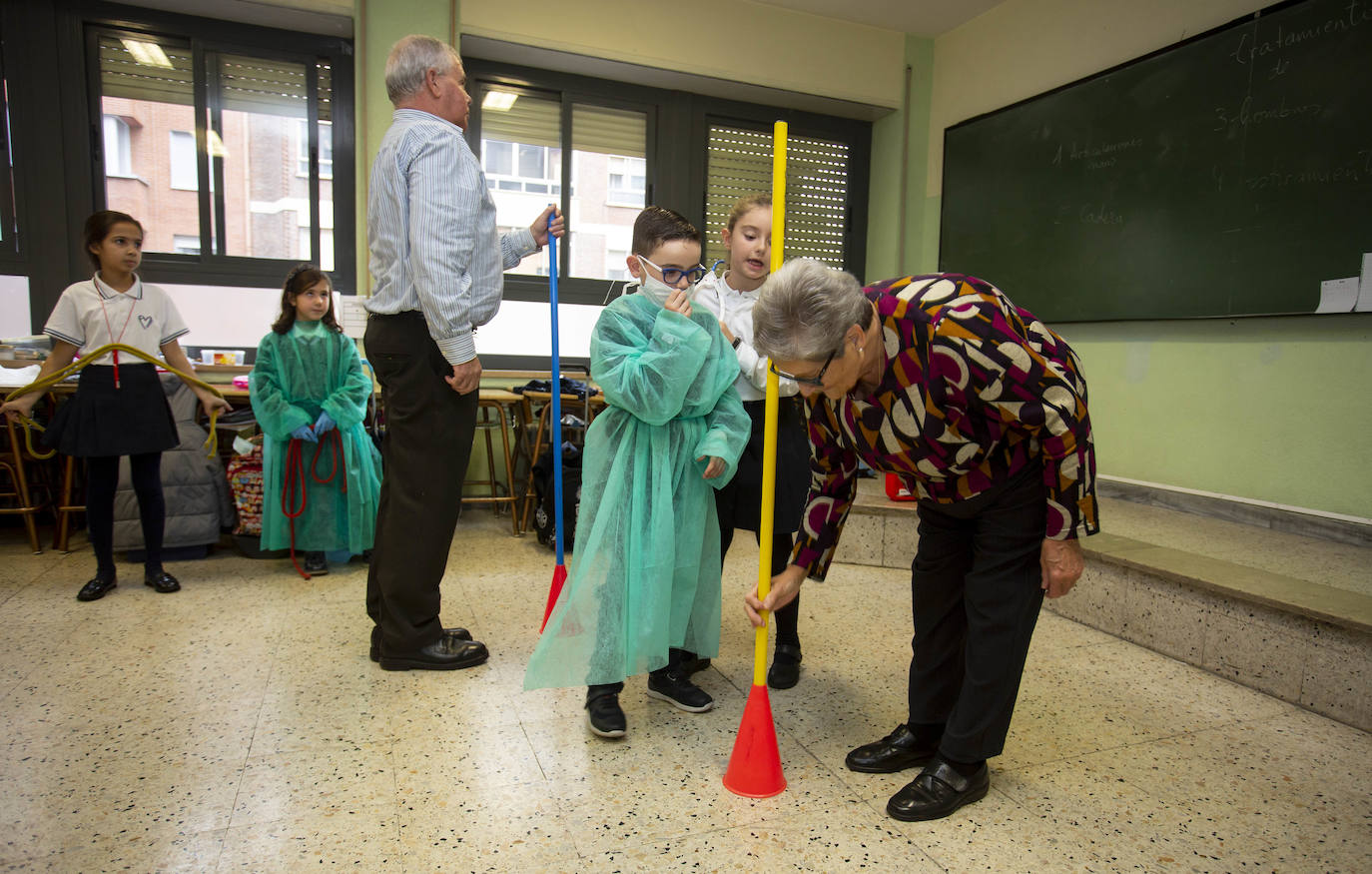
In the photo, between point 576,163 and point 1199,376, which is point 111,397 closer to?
point 576,163

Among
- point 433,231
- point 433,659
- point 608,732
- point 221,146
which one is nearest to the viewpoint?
point 608,732

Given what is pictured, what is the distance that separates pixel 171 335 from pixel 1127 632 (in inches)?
135

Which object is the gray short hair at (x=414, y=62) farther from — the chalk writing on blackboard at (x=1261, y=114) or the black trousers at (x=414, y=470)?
the chalk writing on blackboard at (x=1261, y=114)

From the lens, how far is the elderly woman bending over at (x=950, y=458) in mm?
1171

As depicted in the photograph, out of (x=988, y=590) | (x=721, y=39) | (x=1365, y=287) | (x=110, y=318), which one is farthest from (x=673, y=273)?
(x=721, y=39)

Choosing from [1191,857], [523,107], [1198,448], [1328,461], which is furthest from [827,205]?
[1191,857]

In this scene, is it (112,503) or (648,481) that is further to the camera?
(112,503)

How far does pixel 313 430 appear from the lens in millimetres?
2848

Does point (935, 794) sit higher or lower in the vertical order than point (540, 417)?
lower

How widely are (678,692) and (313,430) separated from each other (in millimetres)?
1820

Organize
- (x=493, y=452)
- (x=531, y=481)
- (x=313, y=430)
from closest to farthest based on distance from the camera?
(x=313, y=430) → (x=531, y=481) → (x=493, y=452)

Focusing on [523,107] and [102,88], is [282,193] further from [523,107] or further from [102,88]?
[523,107]

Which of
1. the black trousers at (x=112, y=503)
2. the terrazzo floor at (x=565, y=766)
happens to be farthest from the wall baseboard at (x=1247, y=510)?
the black trousers at (x=112, y=503)

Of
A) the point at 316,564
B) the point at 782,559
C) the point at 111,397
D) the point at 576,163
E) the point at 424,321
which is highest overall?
the point at 576,163
